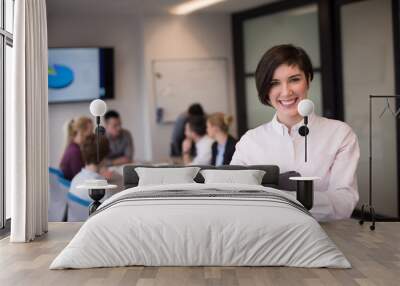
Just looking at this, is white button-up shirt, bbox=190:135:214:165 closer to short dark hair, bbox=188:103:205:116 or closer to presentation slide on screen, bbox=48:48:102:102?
short dark hair, bbox=188:103:205:116

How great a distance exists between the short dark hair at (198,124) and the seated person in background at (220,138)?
0.31ft

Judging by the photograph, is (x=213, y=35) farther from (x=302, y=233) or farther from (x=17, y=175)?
(x=302, y=233)

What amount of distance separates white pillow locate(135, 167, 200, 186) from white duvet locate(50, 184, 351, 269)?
5.46 ft

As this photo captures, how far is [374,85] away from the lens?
7367mm

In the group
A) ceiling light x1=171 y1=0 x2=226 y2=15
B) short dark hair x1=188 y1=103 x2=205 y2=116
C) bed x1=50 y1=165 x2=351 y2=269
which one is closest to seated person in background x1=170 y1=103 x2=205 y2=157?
short dark hair x1=188 y1=103 x2=205 y2=116

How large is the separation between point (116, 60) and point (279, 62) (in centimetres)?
294

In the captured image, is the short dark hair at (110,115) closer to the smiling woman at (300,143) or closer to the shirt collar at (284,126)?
the smiling woman at (300,143)

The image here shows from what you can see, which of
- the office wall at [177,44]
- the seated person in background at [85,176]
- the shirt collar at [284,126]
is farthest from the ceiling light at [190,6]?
the shirt collar at [284,126]

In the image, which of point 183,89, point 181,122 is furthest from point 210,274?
point 183,89

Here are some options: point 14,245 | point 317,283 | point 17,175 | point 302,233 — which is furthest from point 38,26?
point 317,283

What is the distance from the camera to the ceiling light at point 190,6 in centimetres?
837

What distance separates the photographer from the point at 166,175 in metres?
6.03

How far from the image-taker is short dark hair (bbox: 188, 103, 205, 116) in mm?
8625

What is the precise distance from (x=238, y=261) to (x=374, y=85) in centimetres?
383
